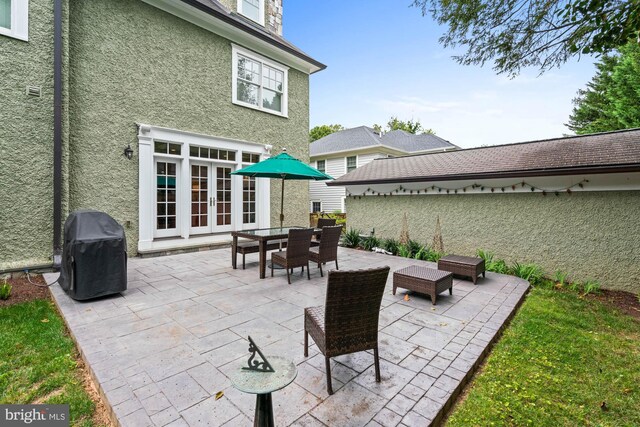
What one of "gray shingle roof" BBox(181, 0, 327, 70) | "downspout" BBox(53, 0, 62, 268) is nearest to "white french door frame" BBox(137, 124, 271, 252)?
"downspout" BBox(53, 0, 62, 268)

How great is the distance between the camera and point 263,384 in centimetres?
163

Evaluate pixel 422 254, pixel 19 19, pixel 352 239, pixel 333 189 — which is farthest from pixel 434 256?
pixel 333 189

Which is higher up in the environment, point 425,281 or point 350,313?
point 350,313

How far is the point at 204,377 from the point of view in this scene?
2.60 meters

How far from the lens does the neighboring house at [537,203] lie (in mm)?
5852

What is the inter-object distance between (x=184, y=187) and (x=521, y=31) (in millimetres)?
8356

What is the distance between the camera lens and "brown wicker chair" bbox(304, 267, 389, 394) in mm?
2355

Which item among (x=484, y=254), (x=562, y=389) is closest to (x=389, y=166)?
(x=484, y=254)

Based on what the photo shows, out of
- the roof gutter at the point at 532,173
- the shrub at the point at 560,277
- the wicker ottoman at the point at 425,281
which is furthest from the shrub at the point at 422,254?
the wicker ottoman at the point at 425,281

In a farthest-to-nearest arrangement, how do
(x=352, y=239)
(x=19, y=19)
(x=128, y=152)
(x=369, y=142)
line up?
(x=369, y=142), (x=352, y=239), (x=128, y=152), (x=19, y=19)

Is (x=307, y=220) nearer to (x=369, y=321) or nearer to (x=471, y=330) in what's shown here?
(x=471, y=330)

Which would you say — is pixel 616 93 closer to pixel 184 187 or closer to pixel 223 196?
pixel 223 196

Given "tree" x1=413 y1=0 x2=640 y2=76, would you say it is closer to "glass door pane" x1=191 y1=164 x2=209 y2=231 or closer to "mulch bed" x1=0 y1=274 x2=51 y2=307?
"glass door pane" x1=191 y1=164 x2=209 y2=231

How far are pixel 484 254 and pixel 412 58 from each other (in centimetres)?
760
